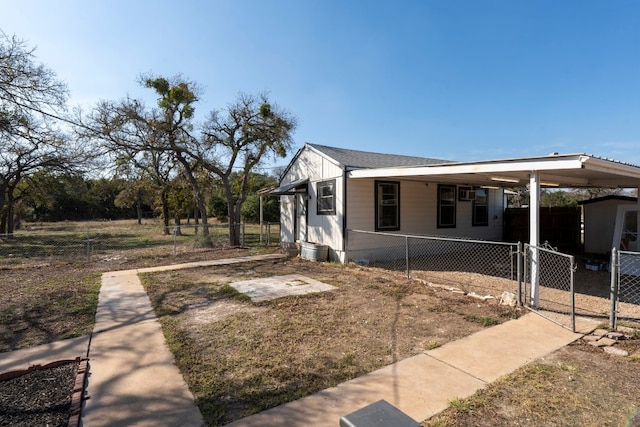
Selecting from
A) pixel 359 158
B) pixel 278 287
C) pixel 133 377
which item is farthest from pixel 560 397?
pixel 359 158

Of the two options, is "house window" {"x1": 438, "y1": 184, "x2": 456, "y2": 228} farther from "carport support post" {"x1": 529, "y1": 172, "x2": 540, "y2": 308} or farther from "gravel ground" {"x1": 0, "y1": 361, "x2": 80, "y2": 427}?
"gravel ground" {"x1": 0, "y1": 361, "x2": 80, "y2": 427}

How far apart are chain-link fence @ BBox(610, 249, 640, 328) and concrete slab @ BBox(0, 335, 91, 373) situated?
21.9ft

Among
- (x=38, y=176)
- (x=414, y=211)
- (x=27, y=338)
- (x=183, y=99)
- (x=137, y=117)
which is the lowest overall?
(x=27, y=338)

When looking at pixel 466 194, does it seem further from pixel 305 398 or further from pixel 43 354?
pixel 43 354

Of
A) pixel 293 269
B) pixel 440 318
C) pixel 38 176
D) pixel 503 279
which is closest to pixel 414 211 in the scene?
pixel 503 279

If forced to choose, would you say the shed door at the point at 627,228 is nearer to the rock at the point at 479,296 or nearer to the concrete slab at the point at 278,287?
the rock at the point at 479,296

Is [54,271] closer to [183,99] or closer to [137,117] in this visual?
[137,117]

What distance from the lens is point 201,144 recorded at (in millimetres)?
13891

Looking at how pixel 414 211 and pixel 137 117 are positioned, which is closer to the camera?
pixel 414 211

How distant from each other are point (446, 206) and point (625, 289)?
18.3 feet

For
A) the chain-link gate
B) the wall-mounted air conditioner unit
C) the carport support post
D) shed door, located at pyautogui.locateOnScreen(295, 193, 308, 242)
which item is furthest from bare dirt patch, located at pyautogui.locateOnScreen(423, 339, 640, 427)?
the wall-mounted air conditioner unit

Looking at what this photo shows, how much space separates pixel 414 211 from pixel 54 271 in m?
10.6

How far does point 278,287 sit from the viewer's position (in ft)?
22.5

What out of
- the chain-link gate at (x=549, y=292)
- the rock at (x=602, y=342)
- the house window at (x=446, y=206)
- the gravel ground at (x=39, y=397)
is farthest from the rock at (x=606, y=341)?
the house window at (x=446, y=206)
